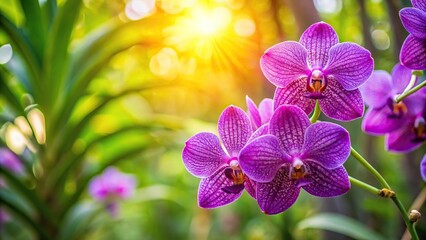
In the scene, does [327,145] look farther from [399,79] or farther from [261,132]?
[399,79]

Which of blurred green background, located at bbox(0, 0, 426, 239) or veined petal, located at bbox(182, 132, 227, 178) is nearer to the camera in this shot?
veined petal, located at bbox(182, 132, 227, 178)

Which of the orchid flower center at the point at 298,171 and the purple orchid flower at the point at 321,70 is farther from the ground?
the purple orchid flower at the point at 321,70

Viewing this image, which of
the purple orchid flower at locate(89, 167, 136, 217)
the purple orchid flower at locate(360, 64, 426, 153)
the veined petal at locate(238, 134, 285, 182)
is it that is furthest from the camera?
the purple orchid flower at locate(89, 167, 136, 217)

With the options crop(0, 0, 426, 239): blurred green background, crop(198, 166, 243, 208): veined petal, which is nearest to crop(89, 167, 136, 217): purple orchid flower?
crop(0, 0, 426, 239): blurred green background

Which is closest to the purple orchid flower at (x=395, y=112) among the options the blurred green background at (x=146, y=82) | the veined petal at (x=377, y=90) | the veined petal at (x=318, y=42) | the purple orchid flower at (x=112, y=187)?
the veined petal at (x=377, y=90)

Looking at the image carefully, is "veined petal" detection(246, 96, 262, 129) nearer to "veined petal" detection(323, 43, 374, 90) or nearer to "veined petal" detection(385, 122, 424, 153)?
"veined petal" detection(323, 43, 374, 90)

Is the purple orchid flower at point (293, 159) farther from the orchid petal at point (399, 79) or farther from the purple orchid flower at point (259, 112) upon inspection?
the orchid petal at point (399, 79)

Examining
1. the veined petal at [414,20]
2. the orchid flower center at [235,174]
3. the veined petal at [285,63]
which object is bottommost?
the orchid flower center at [235,174]
